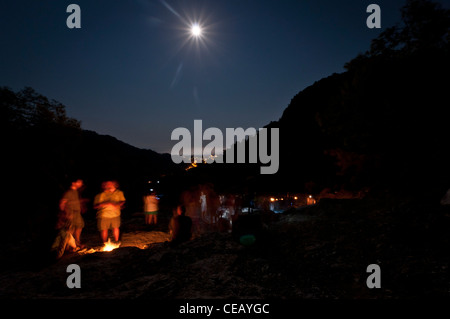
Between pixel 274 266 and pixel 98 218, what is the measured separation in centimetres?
550

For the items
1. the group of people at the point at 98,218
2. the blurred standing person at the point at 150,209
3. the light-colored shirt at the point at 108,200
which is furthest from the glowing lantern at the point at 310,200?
the light-colored shirt at the point at 108,200

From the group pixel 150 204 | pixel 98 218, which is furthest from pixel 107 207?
pixel 150 204

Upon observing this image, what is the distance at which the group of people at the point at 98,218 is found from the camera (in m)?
5.15

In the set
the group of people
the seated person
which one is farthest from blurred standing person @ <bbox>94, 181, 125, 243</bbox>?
the seated person

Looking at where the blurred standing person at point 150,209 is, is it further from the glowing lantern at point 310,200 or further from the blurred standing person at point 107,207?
the glowing lantern at point 310,200

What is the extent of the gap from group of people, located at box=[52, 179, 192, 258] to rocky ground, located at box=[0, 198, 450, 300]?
0.61 meters

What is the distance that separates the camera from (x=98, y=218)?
6.35 metres

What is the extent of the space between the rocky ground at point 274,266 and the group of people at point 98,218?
61 centimetres

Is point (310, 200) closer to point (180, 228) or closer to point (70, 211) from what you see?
point (180, 228)

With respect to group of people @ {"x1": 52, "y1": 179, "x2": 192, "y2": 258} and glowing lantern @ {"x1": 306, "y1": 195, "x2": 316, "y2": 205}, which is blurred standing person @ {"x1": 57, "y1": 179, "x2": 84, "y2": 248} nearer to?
group of people @ {"x1": 52, "y1": 179, "x2": 192, "y2": 258}
